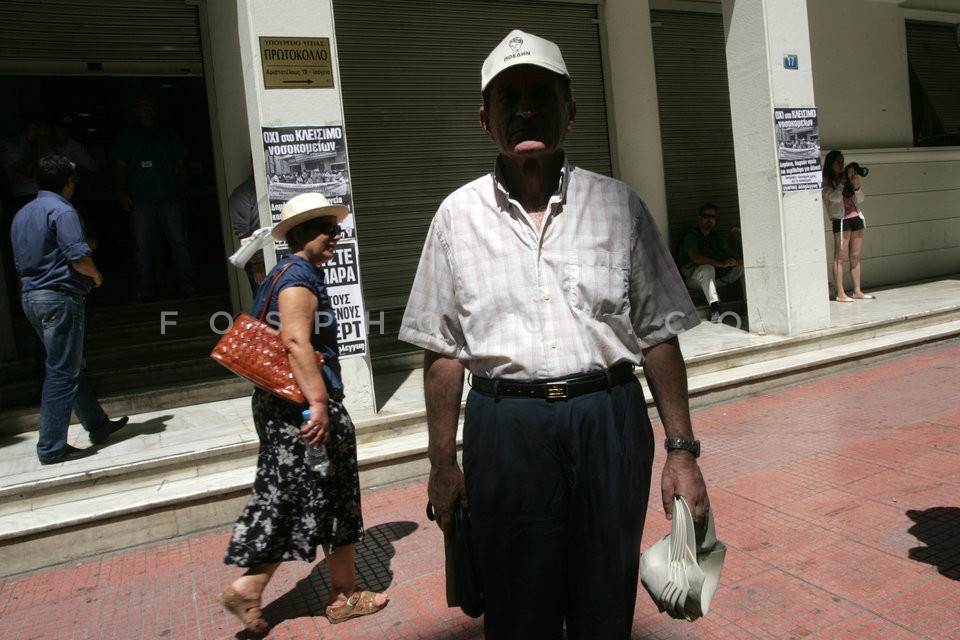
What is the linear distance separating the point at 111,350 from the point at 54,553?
3053mm

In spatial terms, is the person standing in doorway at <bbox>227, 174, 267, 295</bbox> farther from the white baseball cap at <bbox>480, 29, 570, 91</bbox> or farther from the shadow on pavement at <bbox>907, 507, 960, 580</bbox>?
the shadow on pavement at <bbox>907, 507, 960, 580</bbox>

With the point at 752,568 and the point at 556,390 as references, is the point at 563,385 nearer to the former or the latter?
the point at 556,390

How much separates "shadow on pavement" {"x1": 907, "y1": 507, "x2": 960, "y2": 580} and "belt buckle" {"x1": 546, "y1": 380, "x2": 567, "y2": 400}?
244cm

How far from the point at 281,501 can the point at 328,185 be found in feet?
9.14

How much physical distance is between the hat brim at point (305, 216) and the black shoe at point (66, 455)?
2617mm

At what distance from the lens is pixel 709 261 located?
908cm

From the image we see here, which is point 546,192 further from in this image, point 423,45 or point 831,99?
point 831,99

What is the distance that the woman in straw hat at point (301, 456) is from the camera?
11.0 feet

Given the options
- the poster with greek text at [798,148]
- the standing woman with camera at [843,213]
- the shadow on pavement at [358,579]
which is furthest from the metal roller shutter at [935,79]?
the shadow on pavement at [358,579]

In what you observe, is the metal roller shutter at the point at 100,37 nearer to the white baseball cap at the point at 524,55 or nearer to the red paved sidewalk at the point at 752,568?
the red paved sidewalk at the point at 752,568

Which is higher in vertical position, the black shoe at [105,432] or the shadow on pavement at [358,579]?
the black shoe at [105,432]

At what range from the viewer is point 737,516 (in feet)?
14.1

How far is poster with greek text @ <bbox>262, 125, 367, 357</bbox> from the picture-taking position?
5402 millimetres

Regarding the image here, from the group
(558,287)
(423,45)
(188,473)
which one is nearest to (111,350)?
(188,473)
